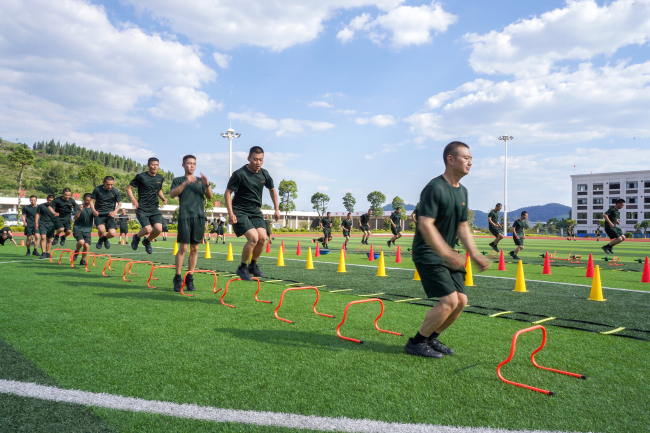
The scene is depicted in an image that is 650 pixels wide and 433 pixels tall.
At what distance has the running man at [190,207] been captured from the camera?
6.69m

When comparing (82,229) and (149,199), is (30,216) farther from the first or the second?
(149,199)

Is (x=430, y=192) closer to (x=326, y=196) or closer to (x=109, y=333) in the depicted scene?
(x=109, y=333)

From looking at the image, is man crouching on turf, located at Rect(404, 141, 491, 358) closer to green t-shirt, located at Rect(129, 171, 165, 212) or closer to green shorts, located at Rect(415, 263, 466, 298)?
green shorts, located at Rect(415, 263, 466, 298)

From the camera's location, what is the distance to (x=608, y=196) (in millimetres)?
107750

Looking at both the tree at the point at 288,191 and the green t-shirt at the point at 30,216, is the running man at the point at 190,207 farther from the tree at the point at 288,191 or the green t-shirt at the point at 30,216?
the tree at the point at 288,191

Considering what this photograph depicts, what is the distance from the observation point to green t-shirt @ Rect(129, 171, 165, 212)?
8.64m

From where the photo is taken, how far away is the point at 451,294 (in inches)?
140

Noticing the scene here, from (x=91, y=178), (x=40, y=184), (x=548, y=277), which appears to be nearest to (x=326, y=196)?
(x=91, y=178)

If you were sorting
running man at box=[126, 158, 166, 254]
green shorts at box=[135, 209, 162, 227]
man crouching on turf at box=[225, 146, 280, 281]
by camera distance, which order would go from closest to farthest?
man crouching on turf at box=[225, 146, 280, 281], running man at box=[126, 158, 166, 254], green shorts at box=[135, 209, 162, 227]

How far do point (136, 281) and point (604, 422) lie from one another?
26.8 ft

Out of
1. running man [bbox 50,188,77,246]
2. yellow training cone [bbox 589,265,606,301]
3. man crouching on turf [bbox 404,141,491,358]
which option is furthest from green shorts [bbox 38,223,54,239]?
yellow training cone [bbox 589,265,606,301]

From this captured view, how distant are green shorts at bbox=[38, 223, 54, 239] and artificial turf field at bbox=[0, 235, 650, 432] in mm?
7551

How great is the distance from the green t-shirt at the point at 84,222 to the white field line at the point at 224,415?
929 cm

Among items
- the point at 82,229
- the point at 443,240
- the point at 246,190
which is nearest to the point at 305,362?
the point at 443,240
